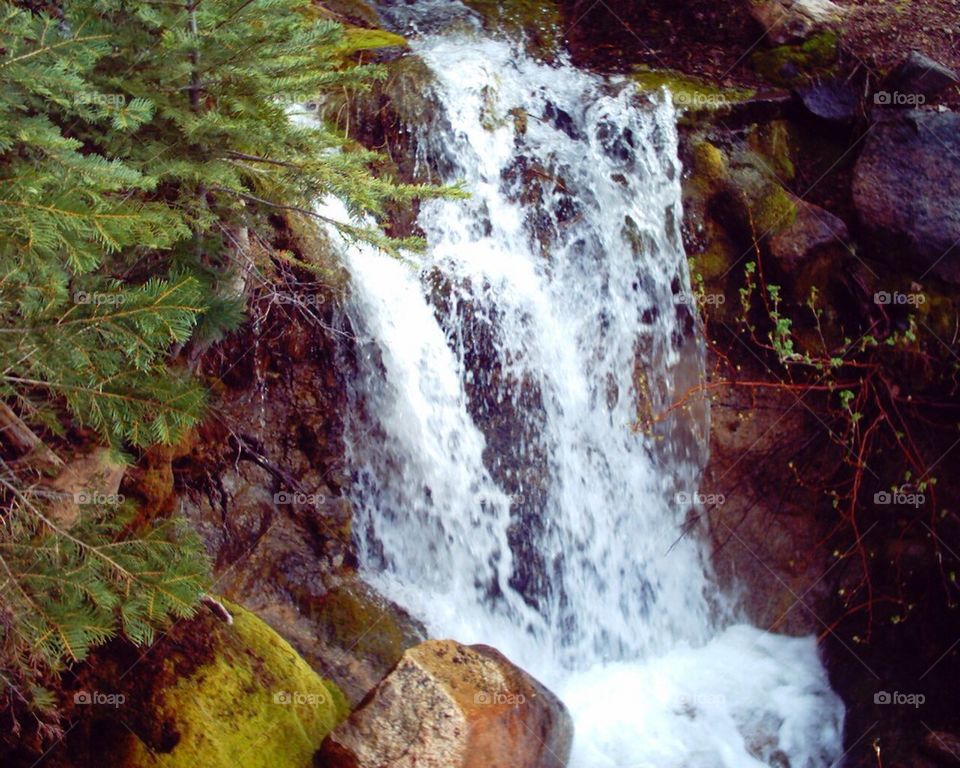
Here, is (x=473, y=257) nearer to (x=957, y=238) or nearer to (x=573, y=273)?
(x=573, y=273)

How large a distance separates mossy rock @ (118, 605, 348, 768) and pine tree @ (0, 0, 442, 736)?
504mm

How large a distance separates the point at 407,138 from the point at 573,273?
1.57 metres

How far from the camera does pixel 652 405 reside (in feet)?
21.2

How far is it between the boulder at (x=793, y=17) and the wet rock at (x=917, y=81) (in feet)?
3.41

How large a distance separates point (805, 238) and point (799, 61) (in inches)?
79.6

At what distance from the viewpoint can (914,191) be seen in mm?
6293

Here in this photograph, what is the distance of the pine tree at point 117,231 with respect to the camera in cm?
286

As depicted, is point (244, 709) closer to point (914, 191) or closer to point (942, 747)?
point (942, 747)

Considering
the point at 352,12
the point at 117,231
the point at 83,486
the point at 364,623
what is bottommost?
the point at 364,623

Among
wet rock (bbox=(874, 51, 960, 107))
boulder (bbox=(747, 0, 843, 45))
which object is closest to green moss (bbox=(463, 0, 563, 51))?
boulder (bbox=(747, 0, 843, 45))

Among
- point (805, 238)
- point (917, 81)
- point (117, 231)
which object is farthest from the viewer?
point (917, 81)

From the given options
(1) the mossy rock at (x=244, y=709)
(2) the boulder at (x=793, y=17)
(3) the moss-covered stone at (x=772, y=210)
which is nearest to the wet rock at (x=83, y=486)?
(1) the mossy rock at (x=244, y=709)

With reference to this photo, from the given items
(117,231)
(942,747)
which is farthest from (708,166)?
(117,231)

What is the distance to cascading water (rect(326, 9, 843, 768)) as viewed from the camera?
18.7 feet
